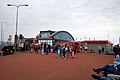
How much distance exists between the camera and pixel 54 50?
31.5 meters

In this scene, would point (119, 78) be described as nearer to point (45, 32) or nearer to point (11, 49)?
point (11, 49)

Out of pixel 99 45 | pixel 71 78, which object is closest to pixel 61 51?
pixel 71 78

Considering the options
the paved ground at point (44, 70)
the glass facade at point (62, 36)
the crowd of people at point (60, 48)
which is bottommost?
the paved ground at point (44, 70)

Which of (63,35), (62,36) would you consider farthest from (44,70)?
(63,35)

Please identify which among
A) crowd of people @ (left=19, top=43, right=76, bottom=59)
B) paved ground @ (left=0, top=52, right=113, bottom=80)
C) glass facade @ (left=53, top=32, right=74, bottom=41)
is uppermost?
glass facade @ (left=53, top=32, right=74, bottom=41)

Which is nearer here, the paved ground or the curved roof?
the paved ground

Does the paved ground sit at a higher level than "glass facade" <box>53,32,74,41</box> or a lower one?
lower

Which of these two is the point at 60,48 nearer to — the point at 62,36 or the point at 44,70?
the point at 44,70

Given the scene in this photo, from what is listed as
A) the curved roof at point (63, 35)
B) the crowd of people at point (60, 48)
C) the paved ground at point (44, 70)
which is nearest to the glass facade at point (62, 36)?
the curved roof at point (63, 35)

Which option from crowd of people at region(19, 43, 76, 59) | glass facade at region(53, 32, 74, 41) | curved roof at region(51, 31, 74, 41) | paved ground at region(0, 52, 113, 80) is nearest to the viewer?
paved ground at region(0, 52, 113, 80)

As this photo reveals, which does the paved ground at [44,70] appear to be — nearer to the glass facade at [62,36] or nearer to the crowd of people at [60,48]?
the crowd of people at [60,48]

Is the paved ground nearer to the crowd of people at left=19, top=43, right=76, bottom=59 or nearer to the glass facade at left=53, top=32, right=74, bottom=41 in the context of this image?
the crowd of people at left=19, top=43, right=76, bottom=59

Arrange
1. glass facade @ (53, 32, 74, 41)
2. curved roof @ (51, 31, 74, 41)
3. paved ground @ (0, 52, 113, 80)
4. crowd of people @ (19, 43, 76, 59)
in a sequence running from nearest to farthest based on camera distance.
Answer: paved ground @ (0, 52, 113, 80), crowd of people @ (19, 43, 76, 59), curved roof @ (51, 31, 74, 41), glass facade @ (53, 32, 74, 41)

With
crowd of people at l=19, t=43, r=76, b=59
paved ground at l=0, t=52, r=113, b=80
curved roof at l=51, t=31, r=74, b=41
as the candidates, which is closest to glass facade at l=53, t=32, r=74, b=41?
curved roof at l=51, t=31, r=74, b=41
